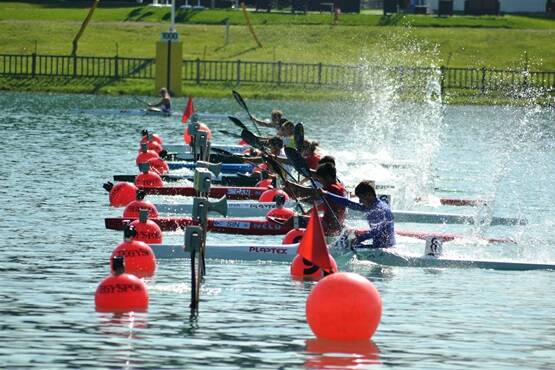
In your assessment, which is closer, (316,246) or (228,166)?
(316,246)

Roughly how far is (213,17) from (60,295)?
77.9 metres

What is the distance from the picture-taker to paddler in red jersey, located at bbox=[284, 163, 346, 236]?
24.8m

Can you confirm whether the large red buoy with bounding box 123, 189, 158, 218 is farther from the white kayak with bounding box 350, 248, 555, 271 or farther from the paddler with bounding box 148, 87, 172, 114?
the paddler with bounding box 148, 87, 172, 114

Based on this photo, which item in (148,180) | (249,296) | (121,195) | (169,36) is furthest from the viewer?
(169,36)

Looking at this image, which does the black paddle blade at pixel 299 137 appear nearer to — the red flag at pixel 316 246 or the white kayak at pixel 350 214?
the white kayak at pixel 350 214

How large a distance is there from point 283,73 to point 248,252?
5819cm

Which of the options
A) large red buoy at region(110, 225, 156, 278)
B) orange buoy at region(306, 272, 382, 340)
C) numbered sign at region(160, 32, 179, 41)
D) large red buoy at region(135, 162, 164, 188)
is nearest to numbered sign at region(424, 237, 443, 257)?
large red buoy at region(110, 225, 156, 278)

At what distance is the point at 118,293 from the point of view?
20734mm

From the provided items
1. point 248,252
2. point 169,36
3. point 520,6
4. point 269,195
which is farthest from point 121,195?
point 520,6

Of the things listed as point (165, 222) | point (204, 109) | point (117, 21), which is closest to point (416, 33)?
point (117, 21)

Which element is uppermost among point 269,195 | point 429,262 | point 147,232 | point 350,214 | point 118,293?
point 118,293

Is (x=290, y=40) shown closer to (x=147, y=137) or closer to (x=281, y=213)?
(x=147, y=137)

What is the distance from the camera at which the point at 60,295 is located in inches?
870

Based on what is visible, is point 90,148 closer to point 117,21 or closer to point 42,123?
point 42,123
